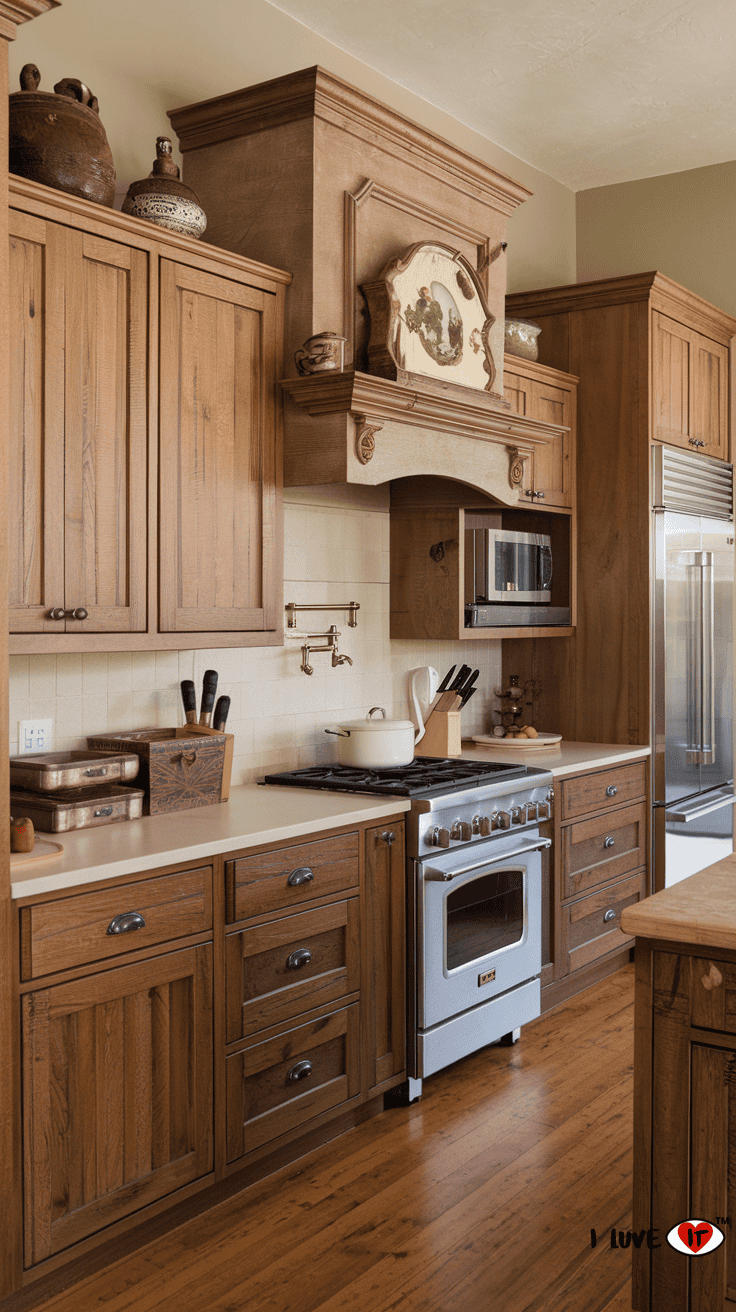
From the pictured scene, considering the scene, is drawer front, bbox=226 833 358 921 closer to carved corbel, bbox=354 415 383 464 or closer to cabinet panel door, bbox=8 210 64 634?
cabinet panel door, bbox=8 210 64 634

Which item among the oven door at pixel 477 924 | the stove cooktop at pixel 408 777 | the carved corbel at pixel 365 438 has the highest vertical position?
the carved corbel at pixel 365 438

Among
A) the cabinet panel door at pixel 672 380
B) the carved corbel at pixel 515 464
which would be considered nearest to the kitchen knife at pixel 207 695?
the carved corbel at pixel 515 464

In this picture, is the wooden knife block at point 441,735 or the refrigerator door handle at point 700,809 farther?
the refrigerator door handle at point 700,809

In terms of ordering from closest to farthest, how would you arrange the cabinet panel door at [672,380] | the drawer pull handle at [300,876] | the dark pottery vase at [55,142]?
1. the dark pottery vase at [55,142]
2. the drawer pull handle at [300,876]
3. the cabinet panel door at [672,380]

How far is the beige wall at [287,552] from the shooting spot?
2.92 meters

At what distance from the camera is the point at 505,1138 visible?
2982 millimetres

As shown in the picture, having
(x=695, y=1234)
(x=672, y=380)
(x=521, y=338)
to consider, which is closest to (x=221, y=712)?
(x=695, y=1234)

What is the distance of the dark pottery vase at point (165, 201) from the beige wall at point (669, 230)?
9.69ft

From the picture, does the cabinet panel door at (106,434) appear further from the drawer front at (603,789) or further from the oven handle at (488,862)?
the drawer front at (603,789)

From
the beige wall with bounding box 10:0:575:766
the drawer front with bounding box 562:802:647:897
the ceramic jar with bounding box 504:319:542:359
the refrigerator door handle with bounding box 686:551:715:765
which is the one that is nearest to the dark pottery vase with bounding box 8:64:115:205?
the beige wall with bounding box 10:0:575:766

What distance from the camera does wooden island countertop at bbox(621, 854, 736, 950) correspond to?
1.86 metres

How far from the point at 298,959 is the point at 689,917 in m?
1.16

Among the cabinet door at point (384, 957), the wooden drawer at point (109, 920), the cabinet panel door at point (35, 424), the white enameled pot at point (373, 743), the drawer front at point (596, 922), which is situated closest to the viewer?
the wooden drawer at point (109, 920)

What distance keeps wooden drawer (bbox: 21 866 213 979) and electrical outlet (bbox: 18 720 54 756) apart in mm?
605
